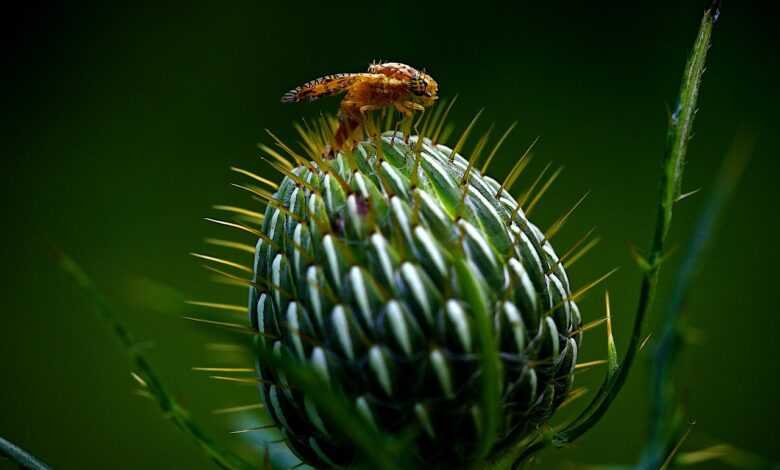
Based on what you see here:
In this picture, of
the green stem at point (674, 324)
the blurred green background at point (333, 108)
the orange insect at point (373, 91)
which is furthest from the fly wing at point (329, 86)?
the blurred green background at point (333, 108)

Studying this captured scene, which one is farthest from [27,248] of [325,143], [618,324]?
[325,143]

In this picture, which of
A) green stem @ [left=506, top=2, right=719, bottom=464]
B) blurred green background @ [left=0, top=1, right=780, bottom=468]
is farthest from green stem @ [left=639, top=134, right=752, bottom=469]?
blurred green background @ [left=0, top=1, right=780, bottom=468]

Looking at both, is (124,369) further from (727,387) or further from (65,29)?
(727,387)

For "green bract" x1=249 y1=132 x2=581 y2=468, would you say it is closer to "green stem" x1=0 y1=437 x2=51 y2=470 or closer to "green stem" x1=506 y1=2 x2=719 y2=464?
"green stem" x1=506 y1=2 x2=719 y2=464

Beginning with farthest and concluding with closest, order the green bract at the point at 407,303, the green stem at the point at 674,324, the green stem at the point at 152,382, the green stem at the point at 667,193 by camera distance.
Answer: the green bract at the point at 407,303
the green stem at the point at 667,193
the green stem at the point at 152,382
the green stem at the point at 674,324

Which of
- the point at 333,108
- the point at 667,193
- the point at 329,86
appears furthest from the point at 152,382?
the point at 333,108

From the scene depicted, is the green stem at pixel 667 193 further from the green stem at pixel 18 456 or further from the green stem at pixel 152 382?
the green stem at pixel 18 456

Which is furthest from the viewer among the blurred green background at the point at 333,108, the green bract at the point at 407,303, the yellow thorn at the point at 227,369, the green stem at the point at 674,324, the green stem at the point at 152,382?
the blurred green background at the point at 333,108
